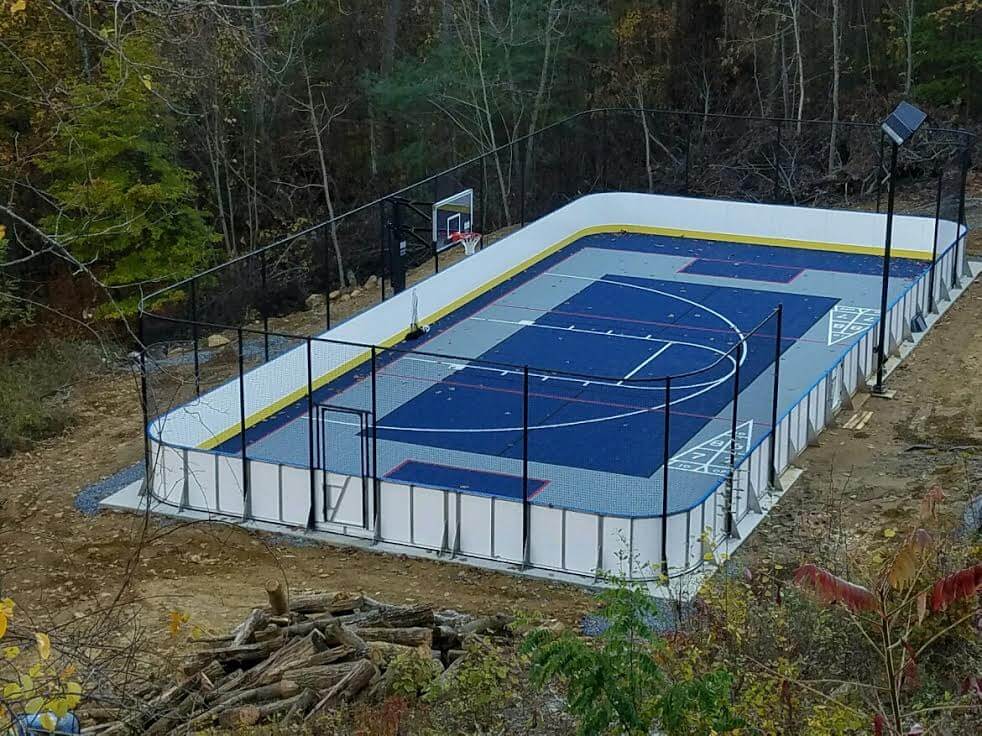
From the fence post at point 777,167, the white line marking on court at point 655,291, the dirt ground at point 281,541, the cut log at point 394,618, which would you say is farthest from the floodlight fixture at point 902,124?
the cut log at point 394,618

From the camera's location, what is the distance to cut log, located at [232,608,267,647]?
14.9 metres

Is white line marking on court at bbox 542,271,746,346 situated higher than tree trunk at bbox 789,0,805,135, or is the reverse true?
tree trunk at bbox 789,0,805,135

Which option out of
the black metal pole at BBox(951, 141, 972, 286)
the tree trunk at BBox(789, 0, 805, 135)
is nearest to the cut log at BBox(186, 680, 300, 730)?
the black metal pole at BBox(951, 141, 972, 286)

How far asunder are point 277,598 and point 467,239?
16796 millimetres

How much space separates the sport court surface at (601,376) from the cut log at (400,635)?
3783mm

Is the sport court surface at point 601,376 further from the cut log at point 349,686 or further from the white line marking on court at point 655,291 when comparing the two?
the cut log at point 349,686

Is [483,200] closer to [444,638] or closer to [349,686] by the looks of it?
[444,638]

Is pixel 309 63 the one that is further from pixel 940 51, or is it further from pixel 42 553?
pixel 42 553

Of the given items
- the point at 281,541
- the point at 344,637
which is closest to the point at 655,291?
the point at 281,541

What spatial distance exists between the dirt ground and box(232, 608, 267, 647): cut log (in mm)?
1313

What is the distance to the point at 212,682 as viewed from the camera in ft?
46.1

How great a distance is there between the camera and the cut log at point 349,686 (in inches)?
531

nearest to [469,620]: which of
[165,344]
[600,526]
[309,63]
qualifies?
[600,526]

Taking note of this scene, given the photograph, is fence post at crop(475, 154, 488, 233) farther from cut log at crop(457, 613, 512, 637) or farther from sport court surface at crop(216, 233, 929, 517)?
cut log at crop(457, 613, 512, 637)
